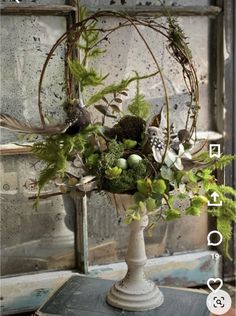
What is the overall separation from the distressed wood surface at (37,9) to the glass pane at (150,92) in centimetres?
12

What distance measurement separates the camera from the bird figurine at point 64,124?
135 centimetres

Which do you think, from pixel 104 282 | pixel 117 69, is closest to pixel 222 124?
pixel 117 69

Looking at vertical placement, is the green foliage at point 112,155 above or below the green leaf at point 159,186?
above

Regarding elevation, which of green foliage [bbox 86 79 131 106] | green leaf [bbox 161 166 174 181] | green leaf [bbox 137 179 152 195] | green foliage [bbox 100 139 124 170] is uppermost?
green foliage [bbox 86 79 131 106]

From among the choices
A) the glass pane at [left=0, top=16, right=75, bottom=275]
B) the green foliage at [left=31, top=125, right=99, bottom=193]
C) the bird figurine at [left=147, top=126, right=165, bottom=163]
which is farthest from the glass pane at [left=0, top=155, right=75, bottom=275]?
the bird figurine at [left=147, top=126, right=165, bottom=163]

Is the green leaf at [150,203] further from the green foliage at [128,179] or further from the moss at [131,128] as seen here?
the moss at [131,128]

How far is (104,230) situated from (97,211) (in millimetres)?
70

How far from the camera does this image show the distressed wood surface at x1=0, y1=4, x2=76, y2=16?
169 centimetres

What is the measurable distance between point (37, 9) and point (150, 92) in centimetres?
45

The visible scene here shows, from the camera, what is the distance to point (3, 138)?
5.79 ft

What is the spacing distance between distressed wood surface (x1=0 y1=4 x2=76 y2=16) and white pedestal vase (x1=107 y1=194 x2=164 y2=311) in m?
0.69

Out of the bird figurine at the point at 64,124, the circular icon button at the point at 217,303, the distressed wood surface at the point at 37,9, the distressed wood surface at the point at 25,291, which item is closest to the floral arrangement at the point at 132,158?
the bird figurine at the point at 64,124

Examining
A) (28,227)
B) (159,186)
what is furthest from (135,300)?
(28,227)

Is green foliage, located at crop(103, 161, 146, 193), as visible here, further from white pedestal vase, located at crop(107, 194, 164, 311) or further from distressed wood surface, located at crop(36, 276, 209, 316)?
distressed wood surface, located at crop(36, 276, 209, 316)
